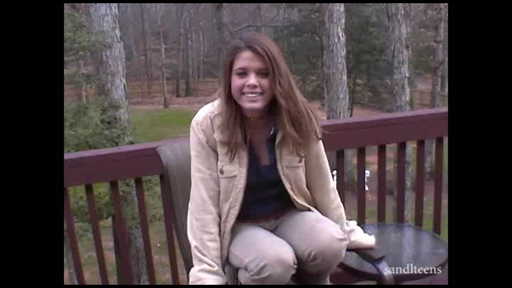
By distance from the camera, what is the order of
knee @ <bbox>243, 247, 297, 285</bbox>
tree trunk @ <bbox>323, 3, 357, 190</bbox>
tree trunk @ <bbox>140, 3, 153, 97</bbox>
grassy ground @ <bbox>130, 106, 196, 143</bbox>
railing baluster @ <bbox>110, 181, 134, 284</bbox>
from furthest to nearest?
tree trunk @ <bbox>140, 3, 153, 97</bbox>
grassy ground @ <bbox>130, 106, 196, 143</bbox>
tree trunk @ <bbox>323, 3, 357, 190</bbox>
railing baluster @ <bbox>110, 181, 134, 284</bbox>
knee @ <bbox>243, 247, 297, 285</bbox>

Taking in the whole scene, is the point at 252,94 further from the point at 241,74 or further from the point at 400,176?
the point at 400,176

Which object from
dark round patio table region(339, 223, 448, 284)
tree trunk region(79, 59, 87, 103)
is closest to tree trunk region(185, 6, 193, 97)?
tree trunk region(79, 59, 87, 103)

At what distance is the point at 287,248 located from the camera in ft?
5.72

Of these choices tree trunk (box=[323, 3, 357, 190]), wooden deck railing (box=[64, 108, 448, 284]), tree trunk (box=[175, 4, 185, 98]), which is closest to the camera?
wooden deck railing (box=[64, 108, 448, 284])

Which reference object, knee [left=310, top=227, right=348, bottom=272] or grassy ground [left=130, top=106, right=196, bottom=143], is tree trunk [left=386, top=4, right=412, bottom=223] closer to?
grassy ground [left=130, top=106, right=196, bottom=143]

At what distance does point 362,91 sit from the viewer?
589 inches

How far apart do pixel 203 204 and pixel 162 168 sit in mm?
422

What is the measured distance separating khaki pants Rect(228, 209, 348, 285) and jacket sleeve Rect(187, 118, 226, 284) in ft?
0.23

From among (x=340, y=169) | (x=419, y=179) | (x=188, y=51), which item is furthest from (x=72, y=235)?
(x=188, y=51)

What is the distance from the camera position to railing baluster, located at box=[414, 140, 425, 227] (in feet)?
8.43
